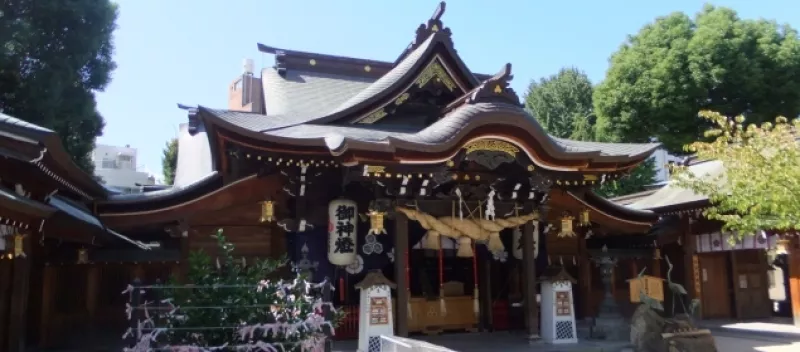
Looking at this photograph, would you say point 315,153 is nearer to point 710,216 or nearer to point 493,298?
point 493,298

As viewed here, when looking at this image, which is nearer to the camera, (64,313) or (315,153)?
(315,153)

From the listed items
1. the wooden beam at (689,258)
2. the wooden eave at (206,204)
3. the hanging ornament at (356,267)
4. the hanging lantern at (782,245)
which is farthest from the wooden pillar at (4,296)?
the wooden beam at (689,258)

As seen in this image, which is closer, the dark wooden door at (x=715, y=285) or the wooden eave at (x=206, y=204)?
the wooden eave at (x=206, y=204)

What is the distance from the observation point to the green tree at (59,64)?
13961 millimetres

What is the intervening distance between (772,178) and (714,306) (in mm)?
9974

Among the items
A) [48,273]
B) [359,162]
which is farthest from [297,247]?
[48,273]

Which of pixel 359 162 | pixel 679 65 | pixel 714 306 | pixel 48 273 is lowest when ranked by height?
pixel 714 306

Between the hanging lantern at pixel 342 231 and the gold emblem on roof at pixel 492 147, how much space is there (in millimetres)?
2719

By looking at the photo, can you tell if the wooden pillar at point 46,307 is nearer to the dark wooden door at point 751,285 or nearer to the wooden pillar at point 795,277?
the wooden pillar at point 795,277

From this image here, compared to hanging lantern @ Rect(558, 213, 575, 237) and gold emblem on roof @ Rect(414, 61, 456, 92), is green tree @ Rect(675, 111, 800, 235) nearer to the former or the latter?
hanging lantern @ Rect(558, 213, 575, 237)

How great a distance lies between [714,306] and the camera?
18.7 meters

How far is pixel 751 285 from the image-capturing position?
62.3ft

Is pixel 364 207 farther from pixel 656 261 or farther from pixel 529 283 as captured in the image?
pixel 656 261

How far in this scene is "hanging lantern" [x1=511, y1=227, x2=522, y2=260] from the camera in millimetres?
14084
